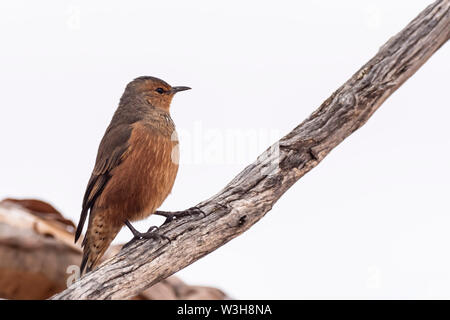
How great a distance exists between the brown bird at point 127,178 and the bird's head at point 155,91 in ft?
0.75

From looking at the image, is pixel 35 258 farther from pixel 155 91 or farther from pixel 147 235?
pixel 155 91

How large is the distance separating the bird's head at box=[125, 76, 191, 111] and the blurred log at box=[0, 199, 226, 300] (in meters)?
1.47

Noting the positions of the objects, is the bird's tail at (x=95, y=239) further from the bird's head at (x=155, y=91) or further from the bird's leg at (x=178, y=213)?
the bird's head at (x=155, y=91)

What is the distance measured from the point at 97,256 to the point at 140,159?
87 centimetres

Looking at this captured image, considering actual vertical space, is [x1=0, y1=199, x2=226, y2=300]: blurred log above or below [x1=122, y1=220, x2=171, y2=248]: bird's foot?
above

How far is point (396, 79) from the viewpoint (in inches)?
176

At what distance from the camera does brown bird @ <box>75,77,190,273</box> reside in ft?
14.7

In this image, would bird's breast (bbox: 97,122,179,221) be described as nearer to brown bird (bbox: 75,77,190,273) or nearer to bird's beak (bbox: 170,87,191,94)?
brown bird (bbox: 75,77,190,273)

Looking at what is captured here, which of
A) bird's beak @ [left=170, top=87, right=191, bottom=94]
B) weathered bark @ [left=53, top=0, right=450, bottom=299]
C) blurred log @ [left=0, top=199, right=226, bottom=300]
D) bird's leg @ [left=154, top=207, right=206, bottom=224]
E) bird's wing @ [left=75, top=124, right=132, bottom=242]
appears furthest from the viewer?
blurred log @ [left=0, top=199, right=226, bottom=300]

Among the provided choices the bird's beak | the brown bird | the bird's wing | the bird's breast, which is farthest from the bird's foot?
the bird's beak
